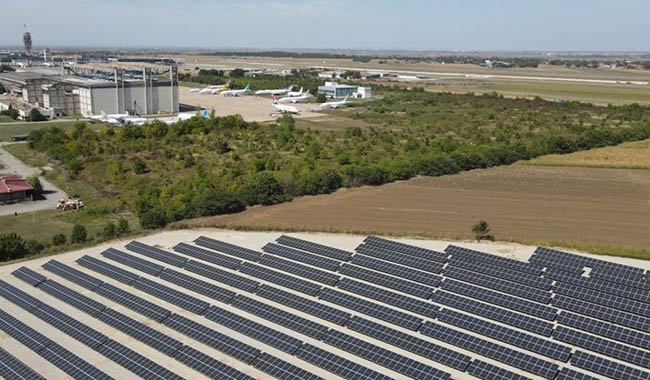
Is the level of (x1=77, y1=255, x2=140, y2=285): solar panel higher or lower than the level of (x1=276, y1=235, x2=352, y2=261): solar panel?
lower

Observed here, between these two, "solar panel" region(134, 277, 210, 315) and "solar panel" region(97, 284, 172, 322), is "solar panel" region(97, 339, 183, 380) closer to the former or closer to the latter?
"solar panel" region(97, 284, 172, 322)

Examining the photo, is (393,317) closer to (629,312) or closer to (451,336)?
(451,336)

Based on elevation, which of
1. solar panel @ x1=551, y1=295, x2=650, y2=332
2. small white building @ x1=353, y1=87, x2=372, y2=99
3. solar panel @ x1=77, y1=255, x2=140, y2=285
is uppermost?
small white building @ x1=353, y1=87, x2=372, y2=99

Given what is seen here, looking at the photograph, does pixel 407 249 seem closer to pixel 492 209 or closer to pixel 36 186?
pixel 492 209

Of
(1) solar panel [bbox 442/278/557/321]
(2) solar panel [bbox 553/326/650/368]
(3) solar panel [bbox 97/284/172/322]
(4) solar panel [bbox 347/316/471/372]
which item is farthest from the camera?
(3) solar panel [bbox 97/284/172/322]

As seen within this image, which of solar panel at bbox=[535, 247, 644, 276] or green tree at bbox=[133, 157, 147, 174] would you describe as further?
green tree at bbox=[133, 157, 147, 174]

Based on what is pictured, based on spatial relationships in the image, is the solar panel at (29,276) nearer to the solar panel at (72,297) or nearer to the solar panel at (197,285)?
the solar panel at (72,297)

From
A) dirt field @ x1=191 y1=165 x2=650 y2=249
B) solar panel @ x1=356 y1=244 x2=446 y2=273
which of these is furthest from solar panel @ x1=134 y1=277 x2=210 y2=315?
solar panel @ x1=356 y1=244 x2=446 y2=273

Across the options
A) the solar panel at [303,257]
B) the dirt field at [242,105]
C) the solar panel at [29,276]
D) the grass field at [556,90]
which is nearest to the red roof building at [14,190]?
the solar panel at [29,276]

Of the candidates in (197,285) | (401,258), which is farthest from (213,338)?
(401,258)
